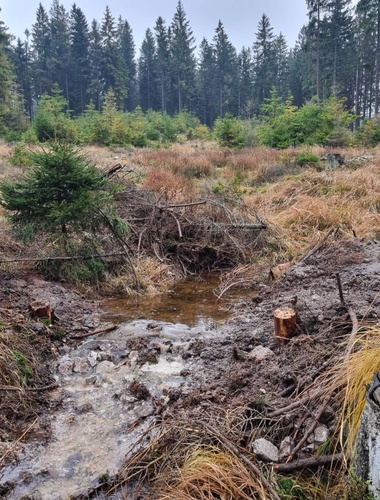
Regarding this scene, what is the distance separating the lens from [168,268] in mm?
7004

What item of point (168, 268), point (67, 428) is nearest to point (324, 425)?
point (67, 428)

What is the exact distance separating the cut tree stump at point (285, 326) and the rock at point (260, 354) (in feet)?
0.60

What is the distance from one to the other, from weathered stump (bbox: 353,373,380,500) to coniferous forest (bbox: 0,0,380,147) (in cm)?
2695

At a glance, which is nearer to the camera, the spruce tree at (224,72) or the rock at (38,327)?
the rock at (38,327)

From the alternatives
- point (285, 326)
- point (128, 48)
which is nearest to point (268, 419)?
point (285, 326)

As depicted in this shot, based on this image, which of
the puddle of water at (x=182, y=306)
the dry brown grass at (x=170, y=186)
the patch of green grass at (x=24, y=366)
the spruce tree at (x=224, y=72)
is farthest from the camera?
the spruce tree at (x=224, y=72)

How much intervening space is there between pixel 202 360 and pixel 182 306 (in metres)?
1.82

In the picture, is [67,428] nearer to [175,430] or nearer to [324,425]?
[175,430]

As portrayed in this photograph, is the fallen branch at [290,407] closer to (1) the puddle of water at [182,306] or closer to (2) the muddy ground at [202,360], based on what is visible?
(2) the muddy ground at [202,360]

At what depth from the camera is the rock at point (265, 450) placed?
2346mm

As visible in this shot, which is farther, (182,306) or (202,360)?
(182,306)

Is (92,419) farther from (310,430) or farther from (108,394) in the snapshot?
(310,430)

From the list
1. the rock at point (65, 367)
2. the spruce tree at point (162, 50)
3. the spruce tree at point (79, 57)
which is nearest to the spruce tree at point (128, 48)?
the spruce tree at point (162, 50)

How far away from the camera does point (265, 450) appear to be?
2.38m
